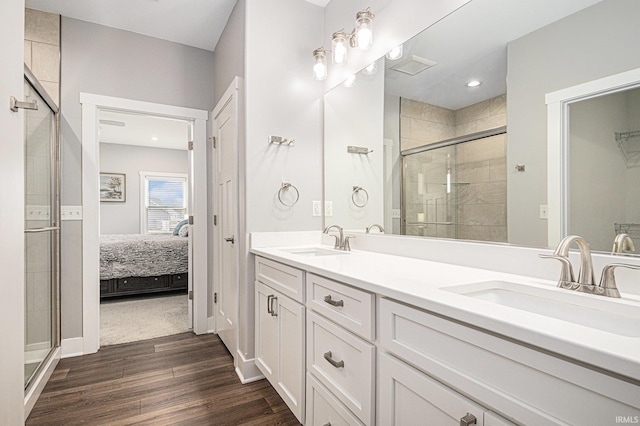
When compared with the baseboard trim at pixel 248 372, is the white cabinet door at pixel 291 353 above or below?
above

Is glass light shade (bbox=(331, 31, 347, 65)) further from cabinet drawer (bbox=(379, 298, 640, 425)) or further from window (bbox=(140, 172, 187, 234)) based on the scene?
window (bbox=(140, 172, 187, 234))

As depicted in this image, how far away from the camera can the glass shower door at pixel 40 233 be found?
6.46 feet

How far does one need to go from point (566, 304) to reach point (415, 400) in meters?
0.52

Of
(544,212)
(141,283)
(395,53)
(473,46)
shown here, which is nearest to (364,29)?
(395,53)

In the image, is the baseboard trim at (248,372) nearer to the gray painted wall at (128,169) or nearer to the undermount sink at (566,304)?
the undermount sink at (566,304)

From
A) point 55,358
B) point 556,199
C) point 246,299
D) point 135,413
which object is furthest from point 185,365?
point 556,199

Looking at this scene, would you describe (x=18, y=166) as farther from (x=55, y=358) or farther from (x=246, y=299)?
(x=55, y=358)

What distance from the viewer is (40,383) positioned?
2.04 meters

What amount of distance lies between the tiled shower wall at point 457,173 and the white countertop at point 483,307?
207mm

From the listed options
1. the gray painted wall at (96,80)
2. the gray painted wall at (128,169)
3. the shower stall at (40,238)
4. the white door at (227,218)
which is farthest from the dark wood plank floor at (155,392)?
the gray painted wall at (128,169)

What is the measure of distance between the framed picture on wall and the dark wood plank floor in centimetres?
482

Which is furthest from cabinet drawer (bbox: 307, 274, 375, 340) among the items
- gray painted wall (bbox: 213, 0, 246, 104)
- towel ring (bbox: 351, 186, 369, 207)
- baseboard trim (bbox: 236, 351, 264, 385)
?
gray painted wall (bbox: 213, 0, 246, 104)

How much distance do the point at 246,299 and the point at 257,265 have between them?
10.1 inches

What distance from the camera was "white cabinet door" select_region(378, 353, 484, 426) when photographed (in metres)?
0.78
